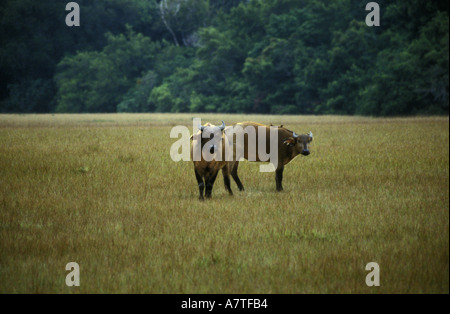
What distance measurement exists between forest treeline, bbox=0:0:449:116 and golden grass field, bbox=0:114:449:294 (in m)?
25.4

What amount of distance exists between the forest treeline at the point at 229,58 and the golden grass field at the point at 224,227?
83.4 feet

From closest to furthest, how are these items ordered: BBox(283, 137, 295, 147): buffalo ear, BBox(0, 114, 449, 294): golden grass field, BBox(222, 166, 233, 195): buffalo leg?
1. BBox(0, 114, 449, 294): golden grass field
2. BBox(222, 166, 233, 195): buffalo leg
3. BBox(283, 137, 295, 147): buffalo ear

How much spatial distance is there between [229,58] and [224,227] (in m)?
56.4

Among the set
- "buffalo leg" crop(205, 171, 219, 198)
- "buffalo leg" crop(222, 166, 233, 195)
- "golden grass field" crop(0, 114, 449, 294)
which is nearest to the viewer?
"golden grass field" crop(0, 114, 449, 294)

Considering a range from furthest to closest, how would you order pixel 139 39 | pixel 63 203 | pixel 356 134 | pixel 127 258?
pixel 139 39 < pixel 356 134 < pixel 63 203 < pixel 127 258

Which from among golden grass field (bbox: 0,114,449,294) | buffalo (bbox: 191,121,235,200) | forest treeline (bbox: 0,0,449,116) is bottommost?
golden grass field (bbox: 0,114,449,294)

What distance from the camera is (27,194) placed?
33.9ft

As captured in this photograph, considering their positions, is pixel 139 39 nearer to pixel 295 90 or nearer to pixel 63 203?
pixel 295 90

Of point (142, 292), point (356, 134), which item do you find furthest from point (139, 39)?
point (142, 292)

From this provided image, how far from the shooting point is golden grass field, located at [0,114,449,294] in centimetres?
559

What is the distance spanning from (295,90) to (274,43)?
577cm

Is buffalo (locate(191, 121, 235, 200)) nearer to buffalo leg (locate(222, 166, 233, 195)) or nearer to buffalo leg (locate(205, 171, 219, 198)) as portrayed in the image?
buffalo leg (locate(205, 171, 219, 198))

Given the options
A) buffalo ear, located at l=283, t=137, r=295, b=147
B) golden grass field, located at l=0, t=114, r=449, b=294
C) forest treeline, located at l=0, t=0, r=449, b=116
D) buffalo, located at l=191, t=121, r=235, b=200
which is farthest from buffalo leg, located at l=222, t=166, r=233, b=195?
forest treeline, located at l=0, t=0, r=449, b=116

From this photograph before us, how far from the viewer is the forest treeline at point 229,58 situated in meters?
40.1
